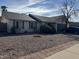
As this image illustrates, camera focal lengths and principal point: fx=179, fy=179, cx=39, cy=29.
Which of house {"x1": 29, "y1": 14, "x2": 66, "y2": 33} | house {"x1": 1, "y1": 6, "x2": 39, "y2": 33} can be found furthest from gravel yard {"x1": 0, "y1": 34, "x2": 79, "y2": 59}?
house {"x1": 29, "y1": 14, "x2": 66, "y2": 33}

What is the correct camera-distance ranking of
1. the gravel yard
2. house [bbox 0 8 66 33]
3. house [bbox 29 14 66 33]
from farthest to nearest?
1. house [bbox 29 14 66 33]
2. house [bbox 0 8 66 33]
3. the gravel yard

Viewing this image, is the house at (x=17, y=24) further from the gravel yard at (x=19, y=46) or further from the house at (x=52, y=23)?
the gravel yard at (x=19, y=46)

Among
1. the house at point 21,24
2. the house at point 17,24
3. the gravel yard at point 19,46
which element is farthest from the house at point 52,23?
the gravel yard at point 19,46

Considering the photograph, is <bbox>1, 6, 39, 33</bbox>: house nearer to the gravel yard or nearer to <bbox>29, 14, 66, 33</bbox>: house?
<bbox>29, 14, 66, 33</bbox>: house

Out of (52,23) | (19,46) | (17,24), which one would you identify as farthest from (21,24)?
(19,46)

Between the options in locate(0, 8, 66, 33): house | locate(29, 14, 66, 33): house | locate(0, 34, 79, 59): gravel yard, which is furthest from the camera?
locate(29, 14, 66, 33): house

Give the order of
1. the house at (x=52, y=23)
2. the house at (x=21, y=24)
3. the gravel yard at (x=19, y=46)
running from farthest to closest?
1. the house at (x=52, y=23)
2. the house at (x=21, y=24)
3. the gravel yard at (x=19, y=46)

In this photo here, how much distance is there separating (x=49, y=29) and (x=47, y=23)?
5.04 meters

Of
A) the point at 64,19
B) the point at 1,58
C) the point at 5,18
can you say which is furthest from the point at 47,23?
the point at 1,58

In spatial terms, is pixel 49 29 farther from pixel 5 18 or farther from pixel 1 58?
pixel 1 58

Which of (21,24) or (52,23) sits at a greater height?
(21,24)

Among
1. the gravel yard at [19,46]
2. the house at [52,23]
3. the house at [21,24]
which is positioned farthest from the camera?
the house at [52,23]

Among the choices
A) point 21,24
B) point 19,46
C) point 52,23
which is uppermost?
point 21,24

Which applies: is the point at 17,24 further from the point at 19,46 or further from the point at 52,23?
the point at 19,46
